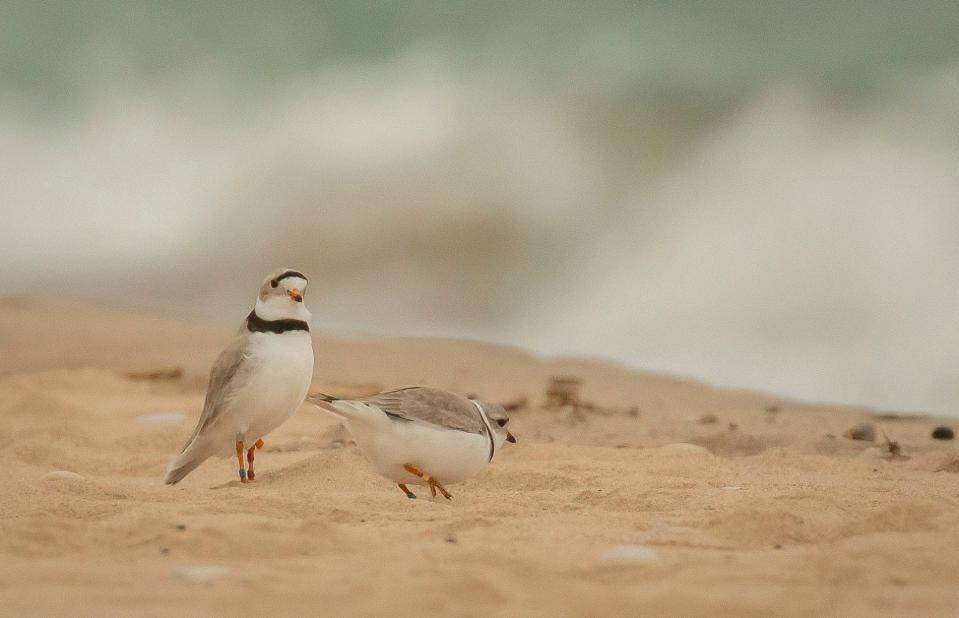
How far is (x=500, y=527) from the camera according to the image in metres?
3.82

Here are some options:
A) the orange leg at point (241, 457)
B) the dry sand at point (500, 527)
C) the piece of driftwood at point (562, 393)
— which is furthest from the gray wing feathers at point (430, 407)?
the piece of driftwood at point (562, 393)

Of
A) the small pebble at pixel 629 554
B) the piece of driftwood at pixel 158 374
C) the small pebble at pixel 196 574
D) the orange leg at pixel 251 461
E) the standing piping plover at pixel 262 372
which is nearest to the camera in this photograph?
Answer: the small pebble at pixel 196 574

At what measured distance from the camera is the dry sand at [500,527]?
2846mm

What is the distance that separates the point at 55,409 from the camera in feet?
27.8

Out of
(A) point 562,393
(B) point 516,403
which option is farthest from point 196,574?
(A) point 562,393

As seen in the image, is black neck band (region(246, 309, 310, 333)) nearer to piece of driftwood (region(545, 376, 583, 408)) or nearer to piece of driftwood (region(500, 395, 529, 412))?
piece of driftwood (region(500, 395, 529, 412))

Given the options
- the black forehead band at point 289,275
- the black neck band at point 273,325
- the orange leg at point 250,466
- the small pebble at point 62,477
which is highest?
the black forehead band at point 289,275

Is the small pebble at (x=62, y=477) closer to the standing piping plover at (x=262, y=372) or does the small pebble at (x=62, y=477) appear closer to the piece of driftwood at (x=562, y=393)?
the standing piping plover at (x=262, y=372)

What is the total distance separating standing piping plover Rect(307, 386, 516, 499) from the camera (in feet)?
16.4

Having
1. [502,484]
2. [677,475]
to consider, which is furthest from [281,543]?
[677,475]

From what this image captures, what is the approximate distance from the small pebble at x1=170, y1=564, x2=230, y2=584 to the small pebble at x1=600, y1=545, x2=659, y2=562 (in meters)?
1.07

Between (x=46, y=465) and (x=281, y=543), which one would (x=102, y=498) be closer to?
(x=281, y=543)

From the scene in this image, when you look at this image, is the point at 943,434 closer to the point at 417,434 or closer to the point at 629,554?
the point at 417,434

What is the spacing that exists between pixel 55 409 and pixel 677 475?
5.01 m
